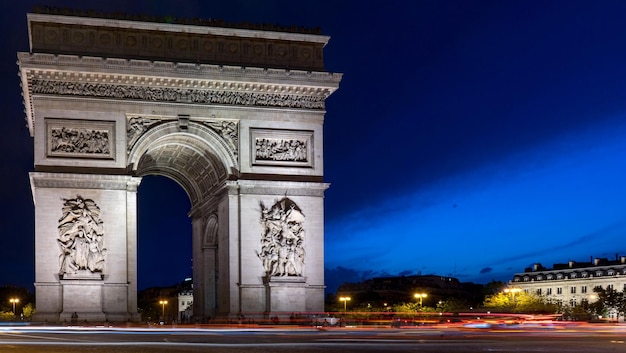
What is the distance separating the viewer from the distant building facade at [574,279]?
395 feet

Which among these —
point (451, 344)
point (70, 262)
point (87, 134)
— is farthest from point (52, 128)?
point (451, 344)

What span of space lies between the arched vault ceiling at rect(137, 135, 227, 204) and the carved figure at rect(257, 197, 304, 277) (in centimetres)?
281

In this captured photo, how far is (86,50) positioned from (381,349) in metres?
22.9

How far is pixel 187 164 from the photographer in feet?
148

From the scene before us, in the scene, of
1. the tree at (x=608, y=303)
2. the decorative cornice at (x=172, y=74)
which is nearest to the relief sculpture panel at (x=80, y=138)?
the decorative cornice at (x=172, y=74)

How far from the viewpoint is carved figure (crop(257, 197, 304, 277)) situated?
40.0 meters

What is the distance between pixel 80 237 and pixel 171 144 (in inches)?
242

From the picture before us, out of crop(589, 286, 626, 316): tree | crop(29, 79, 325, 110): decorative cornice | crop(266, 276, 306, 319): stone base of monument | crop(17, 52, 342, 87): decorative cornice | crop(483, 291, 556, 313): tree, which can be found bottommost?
crop(589, 286, 626, 316): tree

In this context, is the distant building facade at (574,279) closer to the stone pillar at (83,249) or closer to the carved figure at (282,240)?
the carved figure at (282,240)

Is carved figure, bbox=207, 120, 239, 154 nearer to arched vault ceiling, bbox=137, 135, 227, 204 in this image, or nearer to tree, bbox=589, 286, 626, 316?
arched vault ceiling, bbox=137, 135, 227, 204

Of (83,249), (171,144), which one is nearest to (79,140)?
(83,249)

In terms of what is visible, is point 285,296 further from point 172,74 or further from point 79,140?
point 79,140

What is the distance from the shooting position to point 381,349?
65.5 ft

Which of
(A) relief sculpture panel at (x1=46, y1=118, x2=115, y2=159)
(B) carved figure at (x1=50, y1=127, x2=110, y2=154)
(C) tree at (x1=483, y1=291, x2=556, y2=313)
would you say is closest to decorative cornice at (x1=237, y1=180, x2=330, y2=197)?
(A) relief sculpture panel at (x1=46, y1=118, x2=115, y2=159)
